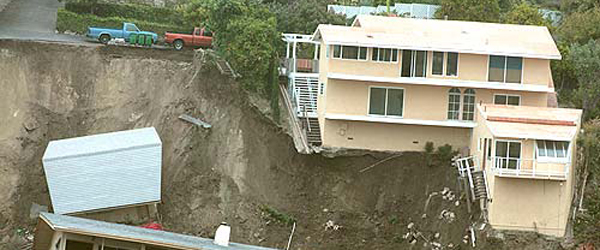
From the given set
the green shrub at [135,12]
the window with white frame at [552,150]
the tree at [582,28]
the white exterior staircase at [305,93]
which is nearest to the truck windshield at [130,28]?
the green shrub at [135,12]

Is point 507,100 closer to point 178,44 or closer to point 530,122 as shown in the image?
point 530,122

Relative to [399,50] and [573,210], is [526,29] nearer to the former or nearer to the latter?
[399,50]

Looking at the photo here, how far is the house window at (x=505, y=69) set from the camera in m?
52.5

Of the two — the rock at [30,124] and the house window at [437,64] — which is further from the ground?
the house window at [437,64]

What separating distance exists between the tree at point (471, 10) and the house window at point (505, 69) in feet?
38.2

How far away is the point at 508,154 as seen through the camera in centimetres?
4759

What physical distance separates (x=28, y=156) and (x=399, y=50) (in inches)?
682

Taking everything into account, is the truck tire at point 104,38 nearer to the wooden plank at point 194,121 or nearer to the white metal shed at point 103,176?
the wooden plank at point 194,121

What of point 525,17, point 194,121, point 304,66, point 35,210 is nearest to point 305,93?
point 304,66

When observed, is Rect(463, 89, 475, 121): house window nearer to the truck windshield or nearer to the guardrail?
the guardrail

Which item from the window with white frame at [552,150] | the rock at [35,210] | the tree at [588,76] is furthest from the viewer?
the tree at [588,76]

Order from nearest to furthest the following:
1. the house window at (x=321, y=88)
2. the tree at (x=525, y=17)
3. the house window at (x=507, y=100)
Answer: the house window at (x=507, y=100)
the house window at (x=321, y=88)
the tree at (x=525, y=17)

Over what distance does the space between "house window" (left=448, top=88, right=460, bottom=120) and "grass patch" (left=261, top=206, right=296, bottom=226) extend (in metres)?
8.30

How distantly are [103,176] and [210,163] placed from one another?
17.6 ft
